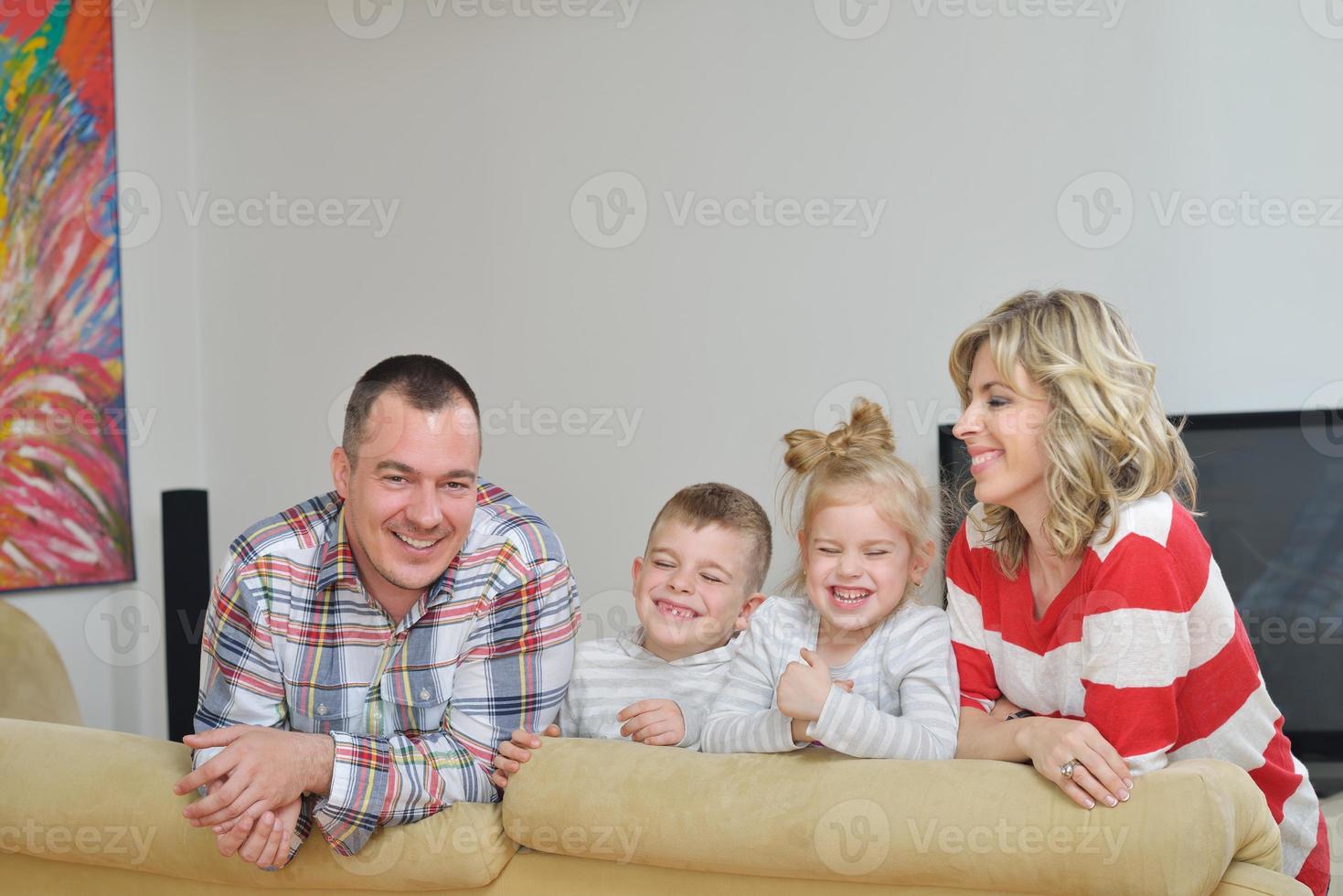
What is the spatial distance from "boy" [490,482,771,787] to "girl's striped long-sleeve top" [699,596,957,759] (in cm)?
14

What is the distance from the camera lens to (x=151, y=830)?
1.53 metres

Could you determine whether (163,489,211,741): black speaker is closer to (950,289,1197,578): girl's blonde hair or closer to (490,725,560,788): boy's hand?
(490,725,560,788): boy's hand

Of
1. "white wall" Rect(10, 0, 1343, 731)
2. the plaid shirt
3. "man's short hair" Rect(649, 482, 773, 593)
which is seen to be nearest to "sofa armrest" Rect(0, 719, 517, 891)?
the plaid shirt

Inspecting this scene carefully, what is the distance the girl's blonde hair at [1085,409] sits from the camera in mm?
1597

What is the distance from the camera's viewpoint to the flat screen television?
280cm

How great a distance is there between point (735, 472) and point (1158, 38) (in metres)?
1.54

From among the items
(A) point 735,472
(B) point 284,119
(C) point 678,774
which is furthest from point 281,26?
(C) point 678,774

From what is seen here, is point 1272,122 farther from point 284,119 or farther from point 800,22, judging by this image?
point 284,119

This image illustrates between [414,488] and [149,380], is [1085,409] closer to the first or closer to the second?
[414,488]

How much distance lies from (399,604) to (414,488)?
0.63 feet

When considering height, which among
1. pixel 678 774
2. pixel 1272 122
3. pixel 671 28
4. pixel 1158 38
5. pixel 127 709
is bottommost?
pixel 127 709

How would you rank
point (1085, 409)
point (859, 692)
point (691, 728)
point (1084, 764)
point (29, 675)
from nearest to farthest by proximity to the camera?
point (1084, 764), point (1085, 409), point (859, 692), point (691, 728), point (29, 675)

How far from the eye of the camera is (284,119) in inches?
150

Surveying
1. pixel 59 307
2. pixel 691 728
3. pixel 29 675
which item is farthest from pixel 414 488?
pixel 59 307
